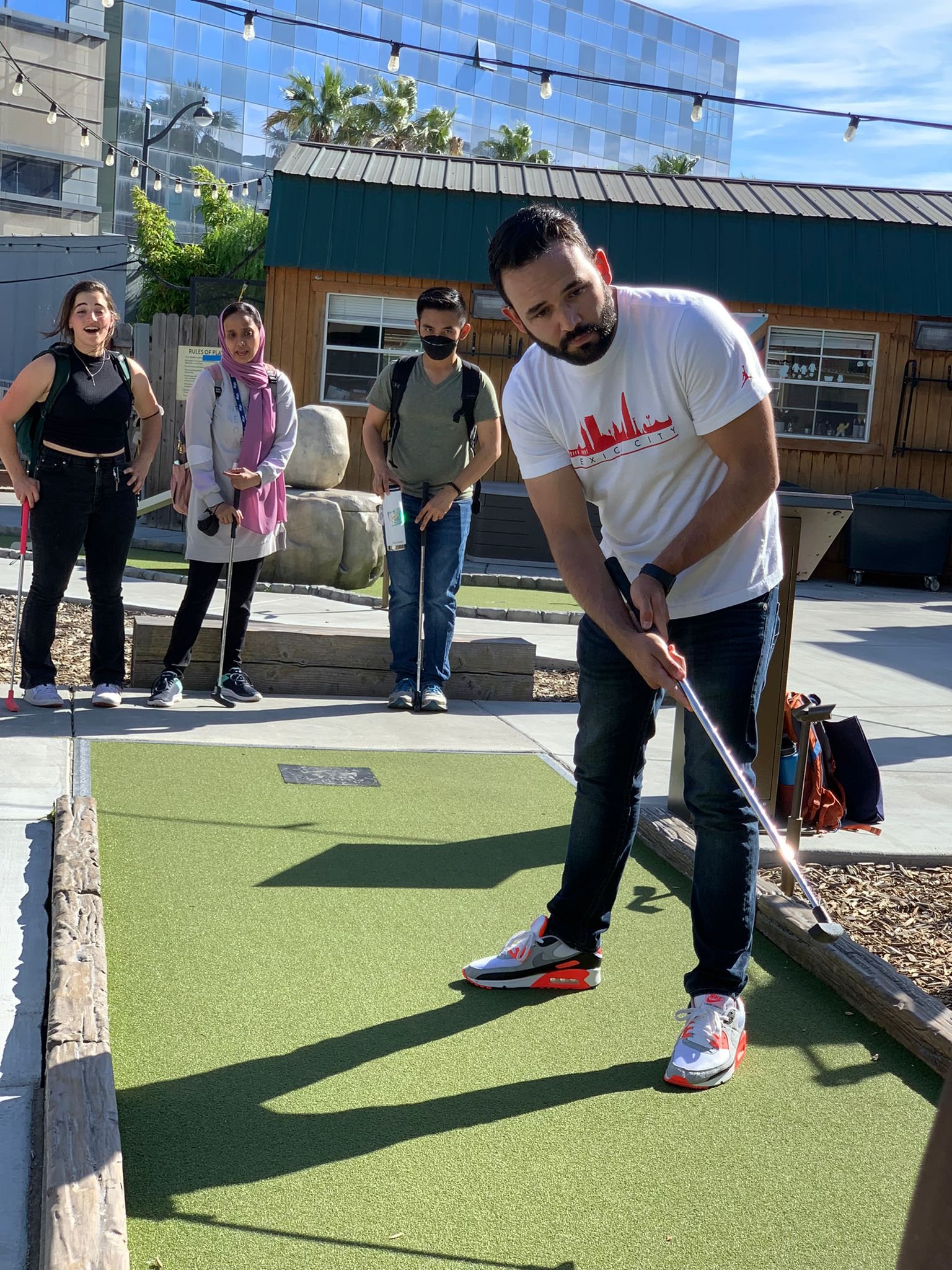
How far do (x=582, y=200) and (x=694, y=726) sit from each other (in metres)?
13.0

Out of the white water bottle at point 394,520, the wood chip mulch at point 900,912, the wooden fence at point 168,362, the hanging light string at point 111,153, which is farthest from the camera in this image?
the hanging light string at point 111,153

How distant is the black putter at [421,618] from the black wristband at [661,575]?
336 centimetres

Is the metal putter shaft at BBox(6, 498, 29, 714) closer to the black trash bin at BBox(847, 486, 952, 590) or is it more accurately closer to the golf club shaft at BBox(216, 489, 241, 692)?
the golf club shaft at BBox(216, 489, 241, 692)

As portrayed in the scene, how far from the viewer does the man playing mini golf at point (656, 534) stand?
2.46 m

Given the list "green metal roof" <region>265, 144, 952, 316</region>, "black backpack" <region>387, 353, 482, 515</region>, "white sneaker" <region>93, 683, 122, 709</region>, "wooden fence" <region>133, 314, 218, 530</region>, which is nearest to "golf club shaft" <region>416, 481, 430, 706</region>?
"black backpack" <region>387, 353, 482, 515</region>

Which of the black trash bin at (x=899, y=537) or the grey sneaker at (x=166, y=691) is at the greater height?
the black trash bin at (x=899, y=537)

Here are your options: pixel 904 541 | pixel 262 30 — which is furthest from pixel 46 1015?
pixel 262 30

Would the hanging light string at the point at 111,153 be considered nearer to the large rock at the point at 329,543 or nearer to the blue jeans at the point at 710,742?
the large rock at the point at 329,543

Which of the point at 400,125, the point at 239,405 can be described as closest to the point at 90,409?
the point at 239,405

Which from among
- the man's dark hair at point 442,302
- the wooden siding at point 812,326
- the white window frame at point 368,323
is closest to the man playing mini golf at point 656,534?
the man's dark hair at point 442,302

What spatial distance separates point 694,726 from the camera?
262cm

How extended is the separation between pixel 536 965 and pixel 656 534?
983mm

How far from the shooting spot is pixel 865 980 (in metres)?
2.84

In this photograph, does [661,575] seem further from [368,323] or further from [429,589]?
[368,323]
